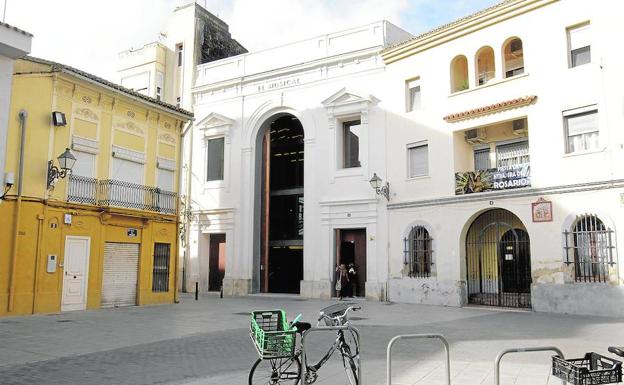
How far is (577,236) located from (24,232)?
17.3 meters

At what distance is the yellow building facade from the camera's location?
16406 mm

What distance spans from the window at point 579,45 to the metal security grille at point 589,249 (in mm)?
5240

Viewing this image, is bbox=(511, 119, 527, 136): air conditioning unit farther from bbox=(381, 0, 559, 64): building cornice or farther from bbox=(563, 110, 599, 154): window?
bbox=(381, 0, 559, 64): building cornice

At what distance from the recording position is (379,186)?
22.7m

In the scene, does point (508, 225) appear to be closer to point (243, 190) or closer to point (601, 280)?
point (601, 280)

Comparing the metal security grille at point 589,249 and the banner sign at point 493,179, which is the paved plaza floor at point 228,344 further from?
the banner sign at point 493,179

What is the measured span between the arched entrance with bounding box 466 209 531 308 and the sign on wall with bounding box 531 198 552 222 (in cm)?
141

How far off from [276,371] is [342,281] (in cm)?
1676

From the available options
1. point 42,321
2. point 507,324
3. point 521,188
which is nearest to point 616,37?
point 521,188

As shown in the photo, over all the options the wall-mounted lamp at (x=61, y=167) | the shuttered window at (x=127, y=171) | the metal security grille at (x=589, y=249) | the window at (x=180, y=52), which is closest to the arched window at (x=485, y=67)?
the metal security grille at (x=589, y=249)

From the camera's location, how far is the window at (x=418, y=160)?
21.9m

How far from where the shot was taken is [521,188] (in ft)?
61.9

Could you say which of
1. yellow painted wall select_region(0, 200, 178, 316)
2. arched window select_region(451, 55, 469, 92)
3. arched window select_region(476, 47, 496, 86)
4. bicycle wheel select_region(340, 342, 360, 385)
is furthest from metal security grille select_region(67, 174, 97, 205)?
arched window select_region(476, 47, 496, 86)

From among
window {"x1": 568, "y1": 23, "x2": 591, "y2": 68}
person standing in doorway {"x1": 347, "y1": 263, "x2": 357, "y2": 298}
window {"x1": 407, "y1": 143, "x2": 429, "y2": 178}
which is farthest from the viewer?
person standing in doorway {"x1": 347, "y1": 263, "x2": 357, "y2": 298}
